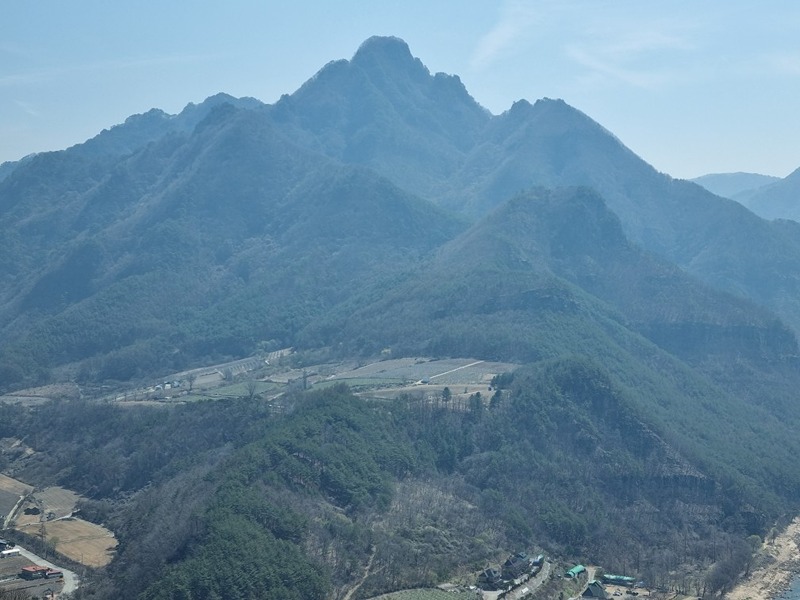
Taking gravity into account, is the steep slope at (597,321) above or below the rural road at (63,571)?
above

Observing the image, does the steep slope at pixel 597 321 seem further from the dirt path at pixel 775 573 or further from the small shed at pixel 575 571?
the small shed at pixel 575 571

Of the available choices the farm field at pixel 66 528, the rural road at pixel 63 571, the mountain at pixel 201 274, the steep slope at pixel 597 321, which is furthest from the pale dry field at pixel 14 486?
the steep slope at pixel 597 321

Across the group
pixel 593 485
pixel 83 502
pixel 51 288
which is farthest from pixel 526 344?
pixel 51 288

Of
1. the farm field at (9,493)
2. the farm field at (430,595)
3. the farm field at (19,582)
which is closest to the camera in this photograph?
the farm field at (430,595)

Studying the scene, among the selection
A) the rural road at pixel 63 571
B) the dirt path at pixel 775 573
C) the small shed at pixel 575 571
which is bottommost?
the dirt path at pixel 775 573

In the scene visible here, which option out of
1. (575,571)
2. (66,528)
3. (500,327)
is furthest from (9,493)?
(500,327)

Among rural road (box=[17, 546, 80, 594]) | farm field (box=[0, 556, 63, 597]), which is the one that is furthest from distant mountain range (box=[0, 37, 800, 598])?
farm field (box=[0, 556, 63, 597])

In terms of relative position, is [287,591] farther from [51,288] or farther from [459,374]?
[51,288]
